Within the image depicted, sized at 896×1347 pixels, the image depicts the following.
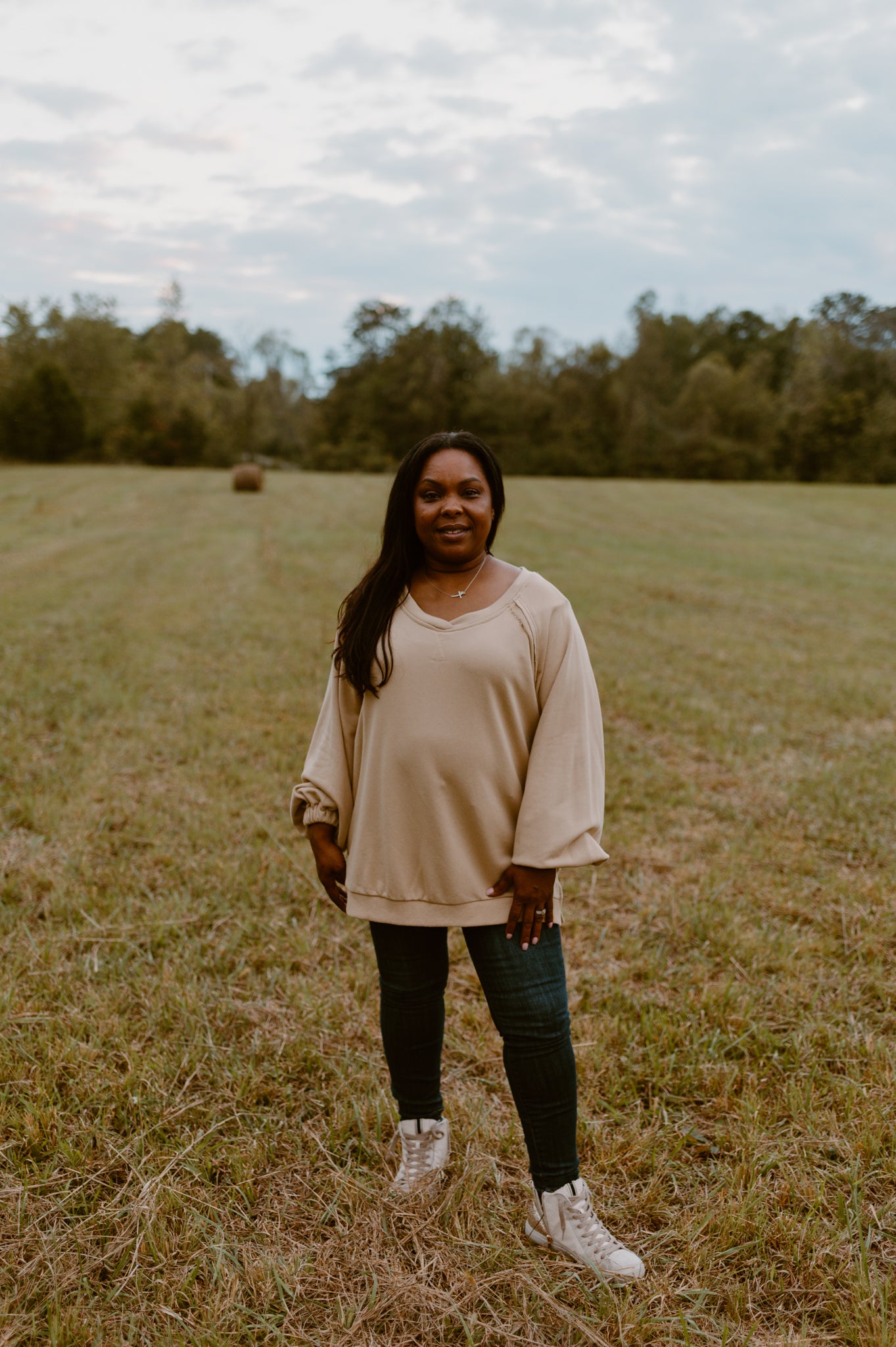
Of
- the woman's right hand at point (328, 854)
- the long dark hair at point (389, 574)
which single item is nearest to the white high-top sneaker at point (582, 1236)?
the woman's right hand at point (328, 854)

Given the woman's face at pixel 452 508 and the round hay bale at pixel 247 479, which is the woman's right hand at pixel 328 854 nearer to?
the woman's face at pixel 452 508

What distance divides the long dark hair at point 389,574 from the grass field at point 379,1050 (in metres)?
1.32

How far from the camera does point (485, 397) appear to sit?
54.1 meters

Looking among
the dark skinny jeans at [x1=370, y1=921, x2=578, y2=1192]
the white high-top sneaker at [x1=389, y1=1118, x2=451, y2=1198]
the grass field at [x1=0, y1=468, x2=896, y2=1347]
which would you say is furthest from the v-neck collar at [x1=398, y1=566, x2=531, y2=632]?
the grass field at [x1=0, y1=468, x2=896, y2=1347]

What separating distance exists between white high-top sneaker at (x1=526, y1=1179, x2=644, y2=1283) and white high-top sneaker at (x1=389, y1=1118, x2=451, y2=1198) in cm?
32

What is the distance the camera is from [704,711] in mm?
6453

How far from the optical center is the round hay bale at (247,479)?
2500 cm

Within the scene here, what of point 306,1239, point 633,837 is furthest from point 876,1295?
point 633,837

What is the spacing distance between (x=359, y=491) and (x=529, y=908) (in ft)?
79.7

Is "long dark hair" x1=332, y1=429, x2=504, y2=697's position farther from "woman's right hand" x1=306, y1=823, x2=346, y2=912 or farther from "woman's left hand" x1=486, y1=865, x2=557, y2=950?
"woman's left hand" x1=486, y1=865, x2=557, y2=950

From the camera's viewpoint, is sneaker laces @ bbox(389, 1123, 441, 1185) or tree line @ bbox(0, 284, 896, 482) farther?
tree line @ bbox(0, 284, 896, 482)

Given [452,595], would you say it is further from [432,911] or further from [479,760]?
[432,911]

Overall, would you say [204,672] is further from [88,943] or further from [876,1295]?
[876,1295]

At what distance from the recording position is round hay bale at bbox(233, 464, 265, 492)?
984 inches
